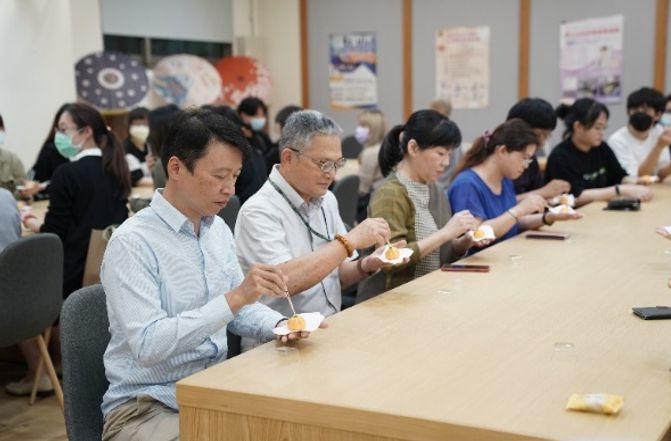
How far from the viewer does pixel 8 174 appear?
Answer: 5305 millimetres

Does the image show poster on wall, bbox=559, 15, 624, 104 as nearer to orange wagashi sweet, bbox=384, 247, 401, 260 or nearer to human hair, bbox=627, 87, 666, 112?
human hair, bbox=627, 87, 666, 112

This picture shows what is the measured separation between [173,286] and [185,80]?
6.39 metres

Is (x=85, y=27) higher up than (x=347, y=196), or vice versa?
(x=85, y=27)

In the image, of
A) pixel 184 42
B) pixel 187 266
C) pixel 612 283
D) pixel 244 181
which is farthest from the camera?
pixel 184 42

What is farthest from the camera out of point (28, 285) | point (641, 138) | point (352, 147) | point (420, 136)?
point (352, 147)

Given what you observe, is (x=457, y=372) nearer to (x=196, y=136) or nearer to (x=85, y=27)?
(x=196, y=136)

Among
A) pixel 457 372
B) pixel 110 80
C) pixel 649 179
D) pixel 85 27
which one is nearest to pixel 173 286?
pixel 457 372

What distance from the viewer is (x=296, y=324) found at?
1915mm

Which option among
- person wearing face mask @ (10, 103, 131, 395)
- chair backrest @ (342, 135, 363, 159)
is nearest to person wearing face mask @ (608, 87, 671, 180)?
chair backrest @ (342, 135, 363, 159)

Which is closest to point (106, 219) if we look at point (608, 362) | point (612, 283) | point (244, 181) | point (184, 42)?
point (244, 181)

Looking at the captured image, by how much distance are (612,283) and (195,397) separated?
4.78 ft

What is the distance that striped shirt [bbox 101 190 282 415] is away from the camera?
1.81m

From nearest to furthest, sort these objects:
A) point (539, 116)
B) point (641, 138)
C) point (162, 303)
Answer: point (162, 303)
point (539, 116)
point (641, 138)

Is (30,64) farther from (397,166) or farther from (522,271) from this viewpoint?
(522,271)
